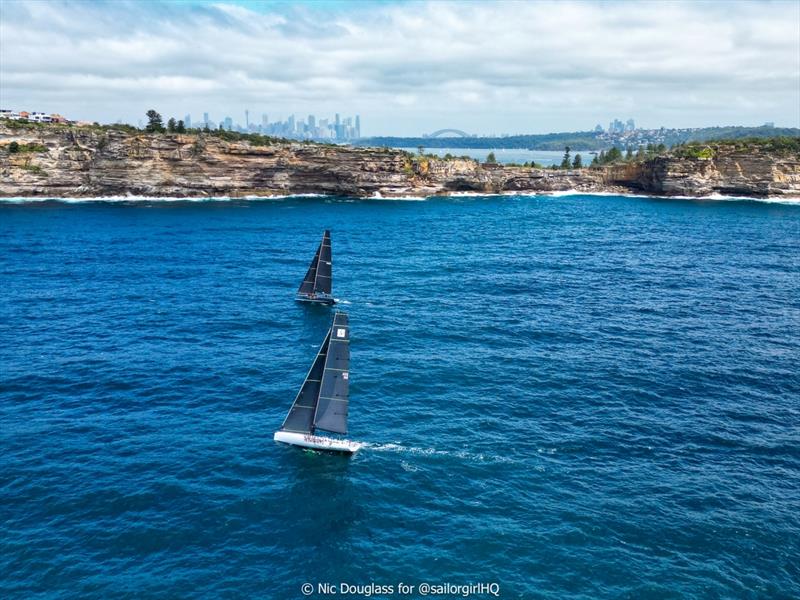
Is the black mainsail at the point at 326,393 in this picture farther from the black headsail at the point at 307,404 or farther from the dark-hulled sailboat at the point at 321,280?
the dark-hulled sailboat at the point at 321,280

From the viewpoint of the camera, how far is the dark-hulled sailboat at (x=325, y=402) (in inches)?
2029

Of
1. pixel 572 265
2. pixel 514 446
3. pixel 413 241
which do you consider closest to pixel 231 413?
pixel 514 446

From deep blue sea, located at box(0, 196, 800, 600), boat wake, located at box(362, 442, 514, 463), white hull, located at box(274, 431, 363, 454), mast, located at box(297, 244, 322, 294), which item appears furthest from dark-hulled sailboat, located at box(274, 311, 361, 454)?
mast, located at box(297, 244, 322, 294)

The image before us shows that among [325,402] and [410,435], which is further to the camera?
[410,435]

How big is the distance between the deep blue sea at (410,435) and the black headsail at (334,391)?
3.31m

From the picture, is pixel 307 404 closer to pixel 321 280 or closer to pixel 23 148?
pixel 321 280

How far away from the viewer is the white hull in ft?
168

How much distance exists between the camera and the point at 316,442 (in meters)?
51.9

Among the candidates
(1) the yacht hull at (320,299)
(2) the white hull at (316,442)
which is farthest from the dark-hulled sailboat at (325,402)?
(1) the yacht hull at (320,299)

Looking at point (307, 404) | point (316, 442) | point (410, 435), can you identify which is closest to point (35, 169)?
point (307, 404)

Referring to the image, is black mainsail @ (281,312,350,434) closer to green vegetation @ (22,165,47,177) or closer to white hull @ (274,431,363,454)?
white hull @ (274,431,363,454)

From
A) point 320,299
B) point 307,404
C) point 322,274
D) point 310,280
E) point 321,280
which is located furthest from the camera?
point 310,280

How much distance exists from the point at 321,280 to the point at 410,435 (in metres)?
44.1

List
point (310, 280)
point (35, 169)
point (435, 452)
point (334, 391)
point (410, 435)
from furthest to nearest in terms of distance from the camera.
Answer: point (35, 169) → point (310, 280) → point (410, 435) → point (334, 391) → point (435, 452)
